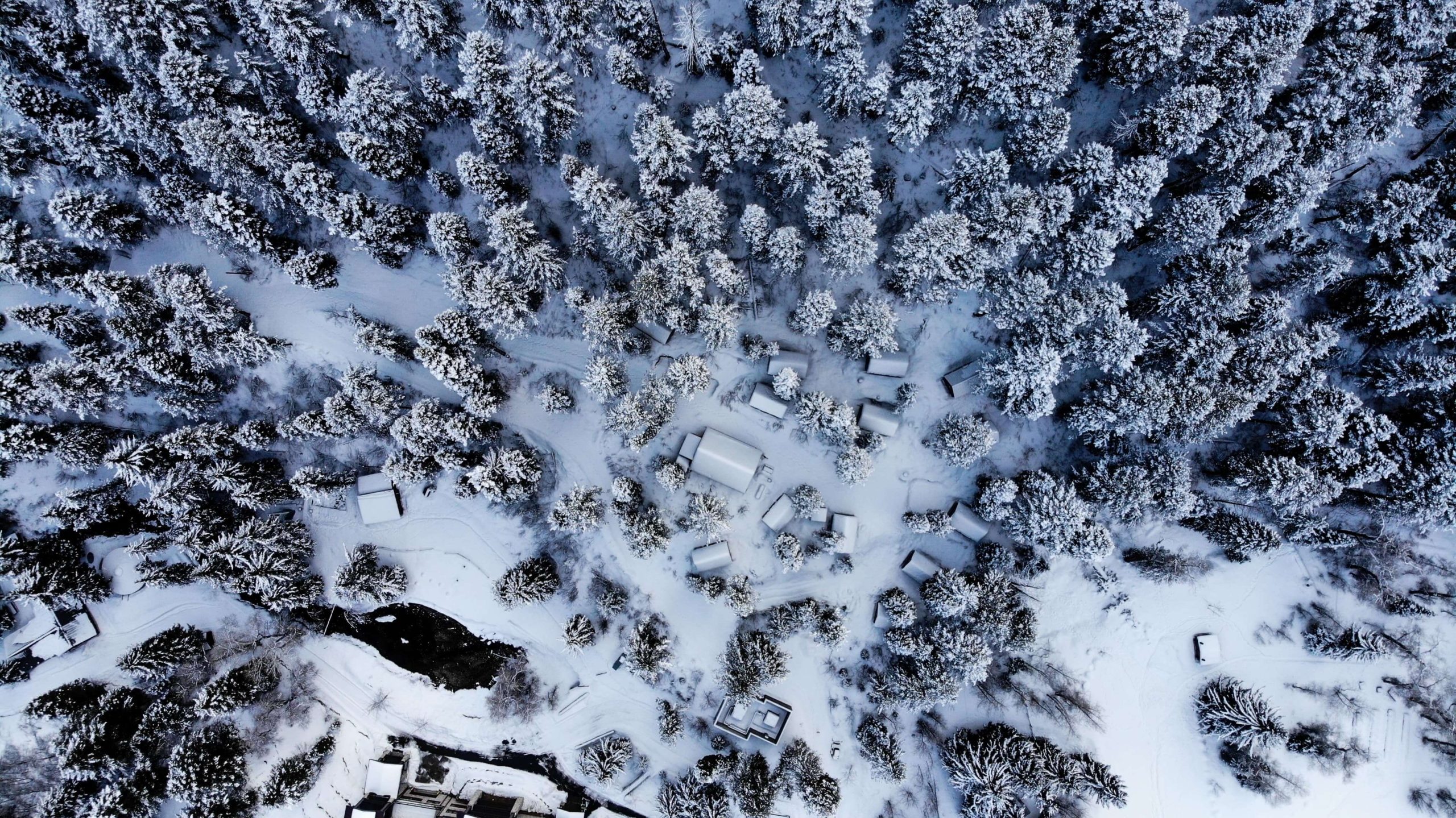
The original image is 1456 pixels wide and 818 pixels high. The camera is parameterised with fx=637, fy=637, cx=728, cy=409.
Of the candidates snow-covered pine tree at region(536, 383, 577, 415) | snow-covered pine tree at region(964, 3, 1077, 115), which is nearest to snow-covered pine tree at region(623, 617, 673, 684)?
snow-covered pine tree at region(536, 383, 577, 415)

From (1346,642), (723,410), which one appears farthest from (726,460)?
(1346,642)

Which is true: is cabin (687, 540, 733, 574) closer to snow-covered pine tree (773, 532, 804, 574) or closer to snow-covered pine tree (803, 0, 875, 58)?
snow-covered pine tree (773, 532, 804, 574)

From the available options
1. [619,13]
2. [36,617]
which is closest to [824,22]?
[619,13]

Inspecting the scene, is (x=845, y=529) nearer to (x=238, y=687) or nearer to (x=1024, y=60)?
(x=1024, y=60)

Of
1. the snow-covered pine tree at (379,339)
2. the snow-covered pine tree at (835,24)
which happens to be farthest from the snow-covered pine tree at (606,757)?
the snow-covered pine tree at (835,24)

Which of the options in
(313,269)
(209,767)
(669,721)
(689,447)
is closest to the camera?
(209,767)

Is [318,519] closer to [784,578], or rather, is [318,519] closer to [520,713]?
[520,713]

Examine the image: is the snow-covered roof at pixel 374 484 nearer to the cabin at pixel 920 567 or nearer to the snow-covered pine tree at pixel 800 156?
the snow-covered pine tree at pixel 800 156
